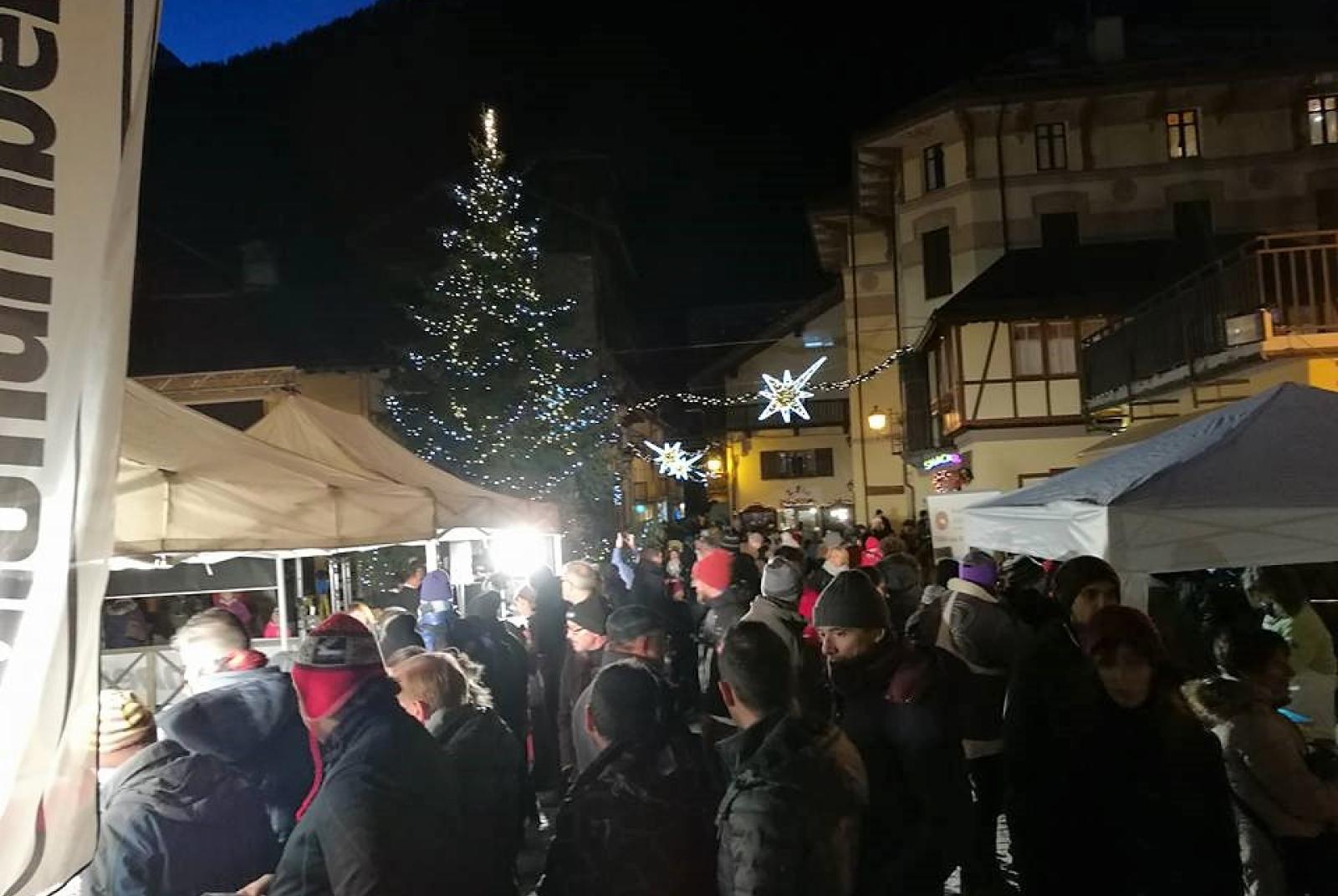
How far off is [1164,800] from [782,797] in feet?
5.01

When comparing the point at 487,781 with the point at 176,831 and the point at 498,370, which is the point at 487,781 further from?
the point at 498,370

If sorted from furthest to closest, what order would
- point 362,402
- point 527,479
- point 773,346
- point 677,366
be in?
point 677,366 < point 773,346 < point 362,402 < point 527,479

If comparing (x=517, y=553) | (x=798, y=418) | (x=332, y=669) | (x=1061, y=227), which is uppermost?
(x=1061, y=227)

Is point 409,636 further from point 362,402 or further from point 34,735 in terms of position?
point 362,402

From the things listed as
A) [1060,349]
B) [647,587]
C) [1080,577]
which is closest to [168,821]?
[1080,577]

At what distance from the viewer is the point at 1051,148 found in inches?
1105

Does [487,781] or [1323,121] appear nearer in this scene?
[487,781]

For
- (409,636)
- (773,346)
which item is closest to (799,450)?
(773,346)

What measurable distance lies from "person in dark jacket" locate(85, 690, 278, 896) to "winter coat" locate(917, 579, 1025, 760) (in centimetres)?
414

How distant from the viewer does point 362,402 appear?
86.3 feet

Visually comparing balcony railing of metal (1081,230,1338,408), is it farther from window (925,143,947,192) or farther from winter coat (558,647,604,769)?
window (925,143,947,192)

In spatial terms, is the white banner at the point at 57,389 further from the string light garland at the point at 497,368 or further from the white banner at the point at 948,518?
the string light garland at the point at 497,368

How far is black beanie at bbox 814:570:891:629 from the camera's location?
4.15m

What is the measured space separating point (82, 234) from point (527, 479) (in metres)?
17.9
